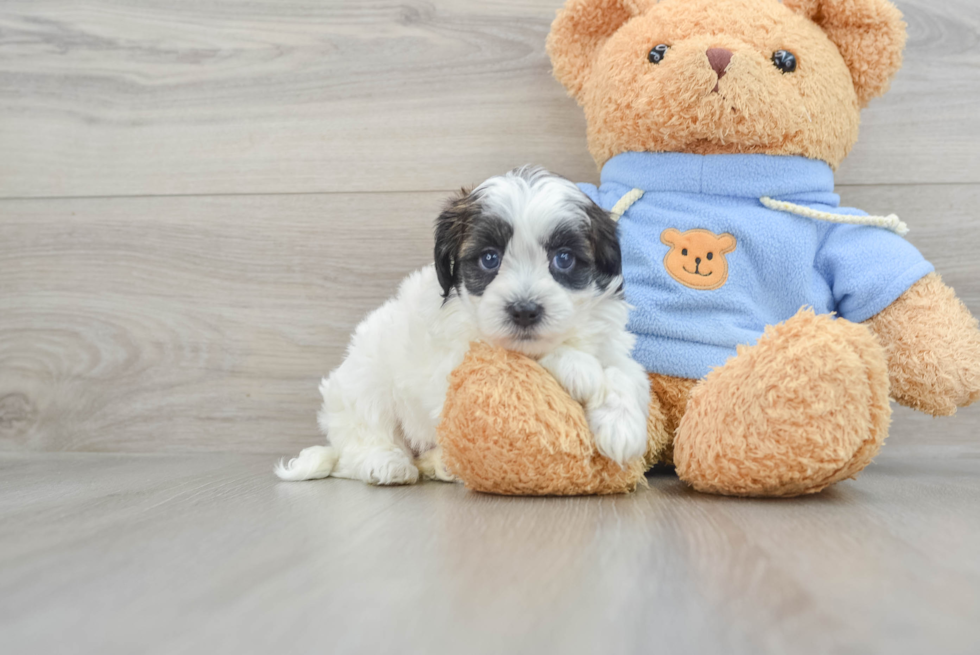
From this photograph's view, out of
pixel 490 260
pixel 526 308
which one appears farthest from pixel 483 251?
pixel 526 308

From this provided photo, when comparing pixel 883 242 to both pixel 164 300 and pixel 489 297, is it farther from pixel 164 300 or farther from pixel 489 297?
pixel 164 300

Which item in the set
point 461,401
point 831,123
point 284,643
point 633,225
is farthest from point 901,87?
point 284,643

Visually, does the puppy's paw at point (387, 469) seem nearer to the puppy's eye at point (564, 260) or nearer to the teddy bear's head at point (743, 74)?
the puppy's eye at point (564, 260)

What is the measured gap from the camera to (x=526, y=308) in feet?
3.18

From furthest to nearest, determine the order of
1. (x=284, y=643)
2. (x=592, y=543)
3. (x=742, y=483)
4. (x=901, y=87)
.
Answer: (x=901, y=87), (x=742, y=483), (x=592, y=543), (x=284, y=643)

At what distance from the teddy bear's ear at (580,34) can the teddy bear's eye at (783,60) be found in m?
0.27

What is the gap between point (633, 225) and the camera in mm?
1233

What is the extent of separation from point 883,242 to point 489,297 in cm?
67

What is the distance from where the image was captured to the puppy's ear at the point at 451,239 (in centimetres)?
106

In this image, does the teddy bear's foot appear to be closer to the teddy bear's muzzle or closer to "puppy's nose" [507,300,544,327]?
"puppy's nose" [507,300,544,327]

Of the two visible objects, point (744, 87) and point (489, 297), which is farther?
point (744, 87)

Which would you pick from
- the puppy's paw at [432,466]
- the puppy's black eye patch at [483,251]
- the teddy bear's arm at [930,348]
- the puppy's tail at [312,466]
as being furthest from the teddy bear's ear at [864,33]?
the puppy's tail at [312,466]

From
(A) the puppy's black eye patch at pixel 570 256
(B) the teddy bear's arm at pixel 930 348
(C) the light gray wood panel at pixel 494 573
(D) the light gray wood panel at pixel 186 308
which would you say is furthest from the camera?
(D) the light gray wood panel at pixel 186 308

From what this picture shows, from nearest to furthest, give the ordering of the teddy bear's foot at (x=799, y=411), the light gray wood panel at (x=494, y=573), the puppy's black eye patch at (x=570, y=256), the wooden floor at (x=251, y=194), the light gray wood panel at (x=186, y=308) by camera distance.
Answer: the light gray wood panel at (x=494, y=573)
the teddy bear's foot at (x=799, y=411)
the puppy's black eye patch at (x=570, y=256)
the wooden floor at (x=251, y=194)
the light gray wood panel at (x=186, y=308)
